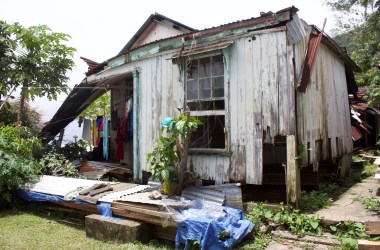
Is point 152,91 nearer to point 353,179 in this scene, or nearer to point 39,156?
point 39,156

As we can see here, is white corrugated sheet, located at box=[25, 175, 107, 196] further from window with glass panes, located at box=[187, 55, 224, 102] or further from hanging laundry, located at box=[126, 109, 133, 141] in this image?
window with glass panes, located at box=[187, 55, 224, 102]

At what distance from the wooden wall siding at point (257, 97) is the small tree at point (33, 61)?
841 cm

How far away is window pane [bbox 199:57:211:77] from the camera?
7.35 m

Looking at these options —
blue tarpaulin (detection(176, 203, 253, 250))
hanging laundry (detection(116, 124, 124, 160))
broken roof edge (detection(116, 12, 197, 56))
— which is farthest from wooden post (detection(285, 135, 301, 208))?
broken roof edge (detection(116, 12, 197, 56))

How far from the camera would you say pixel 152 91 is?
8.41 m

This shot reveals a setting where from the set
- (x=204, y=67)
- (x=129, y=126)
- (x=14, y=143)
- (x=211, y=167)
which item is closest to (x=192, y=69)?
(x=204, y=67)

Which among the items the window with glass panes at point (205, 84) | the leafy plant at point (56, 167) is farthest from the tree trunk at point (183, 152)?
the leafy plant at point (56, 167)

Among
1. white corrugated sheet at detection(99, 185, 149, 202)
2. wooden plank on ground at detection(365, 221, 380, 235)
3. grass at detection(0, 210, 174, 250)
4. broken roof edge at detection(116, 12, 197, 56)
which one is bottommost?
grass at detection(0, 210, 174, 250)

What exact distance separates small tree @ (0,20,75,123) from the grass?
18.2ft

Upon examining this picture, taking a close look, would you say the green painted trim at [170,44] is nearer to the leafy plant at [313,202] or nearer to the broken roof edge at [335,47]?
the broken roof edge at [335,47]

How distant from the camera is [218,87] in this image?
7.21 meters

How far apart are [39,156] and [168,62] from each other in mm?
6239

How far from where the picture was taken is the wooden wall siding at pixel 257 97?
6.25 meters

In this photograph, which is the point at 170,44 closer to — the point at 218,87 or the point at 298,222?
the point at 218,87
